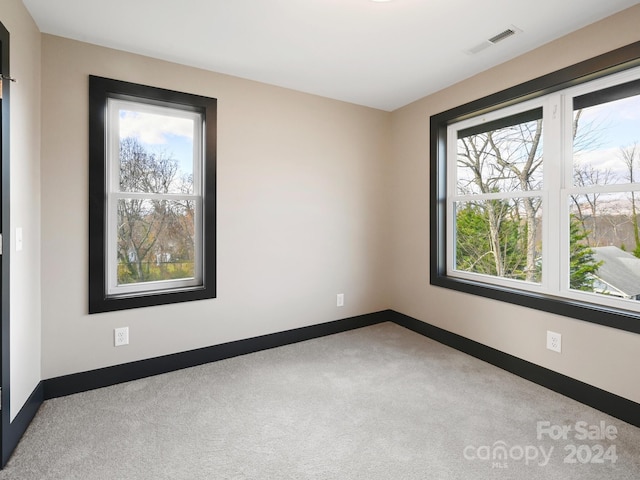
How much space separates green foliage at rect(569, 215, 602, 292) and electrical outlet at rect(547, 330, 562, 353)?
37cm

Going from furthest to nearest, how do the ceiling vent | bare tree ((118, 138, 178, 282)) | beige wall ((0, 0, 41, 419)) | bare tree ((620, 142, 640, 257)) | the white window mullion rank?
bare tree ((118, 138, 178, 282))
the white window mullion
the ceiling vent
bare tree ((620, 142, 640, 257))
beige wall ((0, 0, 41, 419))

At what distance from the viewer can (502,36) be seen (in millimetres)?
2350

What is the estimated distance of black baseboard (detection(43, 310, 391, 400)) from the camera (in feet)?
7.78

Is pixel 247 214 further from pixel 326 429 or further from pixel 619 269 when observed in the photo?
pixel 619 269

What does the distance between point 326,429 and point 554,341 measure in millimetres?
1777

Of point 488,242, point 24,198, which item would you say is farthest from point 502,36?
point 24,198

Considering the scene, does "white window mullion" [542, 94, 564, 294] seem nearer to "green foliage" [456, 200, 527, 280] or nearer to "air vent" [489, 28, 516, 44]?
"green foliage" [456, 200, 527, 280]

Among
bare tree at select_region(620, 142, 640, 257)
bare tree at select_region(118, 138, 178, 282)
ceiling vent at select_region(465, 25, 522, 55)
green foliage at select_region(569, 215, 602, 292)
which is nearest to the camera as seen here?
bare tree at select_region(620, 142, 640, 257)

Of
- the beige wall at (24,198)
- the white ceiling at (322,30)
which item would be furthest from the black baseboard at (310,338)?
the white ceiling at (322,30)

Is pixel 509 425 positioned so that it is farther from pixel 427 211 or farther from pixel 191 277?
pixel 191 277

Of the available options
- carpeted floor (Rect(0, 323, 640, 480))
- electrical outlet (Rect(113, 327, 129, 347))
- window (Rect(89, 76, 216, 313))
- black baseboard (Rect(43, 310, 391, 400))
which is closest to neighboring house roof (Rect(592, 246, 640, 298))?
carpeted floor (Rect(0, 323, 640, 480))

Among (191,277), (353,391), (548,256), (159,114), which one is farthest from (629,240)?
(159,114)

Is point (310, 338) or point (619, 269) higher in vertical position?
point (619, 269)

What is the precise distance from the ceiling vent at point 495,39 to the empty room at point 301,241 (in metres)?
0.02
